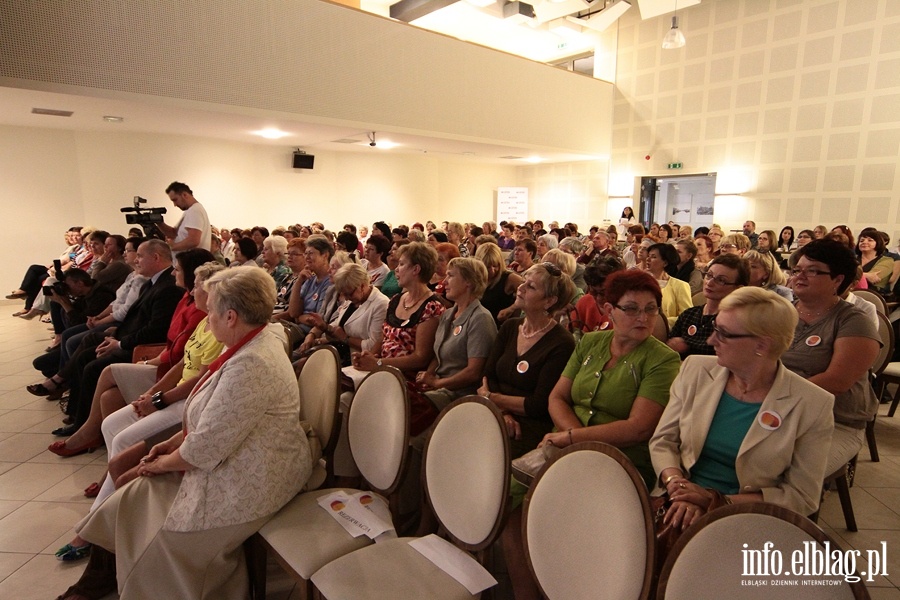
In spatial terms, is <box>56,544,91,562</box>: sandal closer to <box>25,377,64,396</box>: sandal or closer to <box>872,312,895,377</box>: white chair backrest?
<box>25,377,64,396</box>: sandal

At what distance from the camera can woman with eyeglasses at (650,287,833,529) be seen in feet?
4.63

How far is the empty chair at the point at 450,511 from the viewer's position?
1396 mm

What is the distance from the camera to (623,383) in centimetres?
184

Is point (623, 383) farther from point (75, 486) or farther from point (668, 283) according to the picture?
point (75, 486)

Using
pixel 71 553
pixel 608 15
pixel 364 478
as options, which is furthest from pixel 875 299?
pixel 608 15

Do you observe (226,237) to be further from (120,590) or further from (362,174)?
(120,590)

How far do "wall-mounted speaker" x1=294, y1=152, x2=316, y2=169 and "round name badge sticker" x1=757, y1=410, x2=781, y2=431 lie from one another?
36.4 feet

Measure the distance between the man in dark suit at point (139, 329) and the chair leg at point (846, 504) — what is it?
3.91 meters

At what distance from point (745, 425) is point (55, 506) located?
3.23m

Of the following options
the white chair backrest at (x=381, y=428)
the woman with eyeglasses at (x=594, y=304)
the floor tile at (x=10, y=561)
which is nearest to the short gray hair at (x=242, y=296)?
the white chair backrest at (x=381, y=428)

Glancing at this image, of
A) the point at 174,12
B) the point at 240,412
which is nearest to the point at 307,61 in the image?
the point at 174,12

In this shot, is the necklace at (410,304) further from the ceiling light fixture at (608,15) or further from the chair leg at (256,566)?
the ceiling light fixture at (608,15)

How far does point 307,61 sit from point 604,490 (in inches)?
299

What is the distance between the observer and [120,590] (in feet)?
5.30
